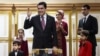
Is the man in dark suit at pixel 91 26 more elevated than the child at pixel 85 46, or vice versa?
the man in dark suit at pixel 91 26

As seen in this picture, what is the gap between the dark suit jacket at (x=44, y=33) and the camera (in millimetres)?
5512

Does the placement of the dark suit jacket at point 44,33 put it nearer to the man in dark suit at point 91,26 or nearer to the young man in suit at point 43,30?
the young man in suit at point 43,30

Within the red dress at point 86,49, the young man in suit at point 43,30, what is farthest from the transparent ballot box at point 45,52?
the red dress at point 86,49

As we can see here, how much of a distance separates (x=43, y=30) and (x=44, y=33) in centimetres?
6

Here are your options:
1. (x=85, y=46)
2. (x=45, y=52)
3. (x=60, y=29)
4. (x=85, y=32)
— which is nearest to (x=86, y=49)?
(x=85, y=46)

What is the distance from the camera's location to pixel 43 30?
553cm

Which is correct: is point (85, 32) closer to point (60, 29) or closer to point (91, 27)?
point (91, 27)

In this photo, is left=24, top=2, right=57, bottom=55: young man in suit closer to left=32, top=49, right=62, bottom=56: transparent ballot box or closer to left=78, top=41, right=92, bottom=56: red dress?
left=32, top=49, right=62, bottom=56: transparent ballot box

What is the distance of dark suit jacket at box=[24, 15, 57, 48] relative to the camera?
18.1ft

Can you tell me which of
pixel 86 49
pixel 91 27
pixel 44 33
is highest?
pixel 91 27

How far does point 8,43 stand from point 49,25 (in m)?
2.59

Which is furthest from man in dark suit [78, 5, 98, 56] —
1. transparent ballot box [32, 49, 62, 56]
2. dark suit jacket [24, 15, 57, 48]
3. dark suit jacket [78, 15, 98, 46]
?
transparent ballot box [32, 49, 62, 56]

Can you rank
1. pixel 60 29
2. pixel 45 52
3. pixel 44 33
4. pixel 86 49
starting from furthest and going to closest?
pixel 60 29
pixel 86 49
pixel 44 33
pixel 45 52

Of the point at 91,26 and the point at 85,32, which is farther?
the point at 91,26
